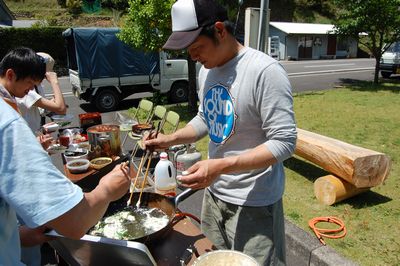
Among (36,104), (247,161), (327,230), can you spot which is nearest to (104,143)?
(36,104)

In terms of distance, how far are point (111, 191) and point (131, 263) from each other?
0.32 m

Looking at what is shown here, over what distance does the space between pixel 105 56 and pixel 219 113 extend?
30.2ft

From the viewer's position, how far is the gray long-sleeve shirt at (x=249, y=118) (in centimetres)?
155

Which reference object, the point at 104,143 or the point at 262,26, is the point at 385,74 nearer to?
the point at 262,26

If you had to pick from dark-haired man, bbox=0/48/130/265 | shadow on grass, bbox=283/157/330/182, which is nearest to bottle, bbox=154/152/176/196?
dark-haired man, bbox=0/48/130/265

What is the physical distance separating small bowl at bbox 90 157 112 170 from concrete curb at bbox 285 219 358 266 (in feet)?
6.49

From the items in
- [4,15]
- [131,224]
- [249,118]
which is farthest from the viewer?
[4,15]

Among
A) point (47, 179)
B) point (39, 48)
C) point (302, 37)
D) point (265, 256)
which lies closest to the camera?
point (47, 179)

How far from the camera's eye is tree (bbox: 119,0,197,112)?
735cm

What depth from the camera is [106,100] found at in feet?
33.9

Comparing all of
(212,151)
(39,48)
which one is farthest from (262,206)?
(39,48)

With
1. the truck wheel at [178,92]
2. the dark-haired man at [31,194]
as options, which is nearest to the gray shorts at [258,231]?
the dark-haired man at [31,194]

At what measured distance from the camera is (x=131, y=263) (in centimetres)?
126

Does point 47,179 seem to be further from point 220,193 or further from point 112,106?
point 112,106
